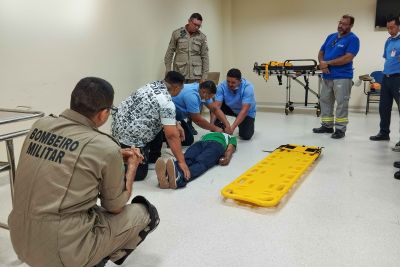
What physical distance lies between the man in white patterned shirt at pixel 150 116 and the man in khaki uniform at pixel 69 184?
1330 millimetres

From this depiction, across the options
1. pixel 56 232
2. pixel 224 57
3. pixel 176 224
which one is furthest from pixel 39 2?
pixel 224 57

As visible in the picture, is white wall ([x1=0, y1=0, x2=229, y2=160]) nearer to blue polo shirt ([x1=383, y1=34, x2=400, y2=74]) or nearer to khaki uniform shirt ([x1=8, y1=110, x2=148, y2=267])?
khaki uniform shirt ([x1=8, y1=110, x2=148, y2=267])

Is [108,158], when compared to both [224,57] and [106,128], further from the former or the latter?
[224,57]

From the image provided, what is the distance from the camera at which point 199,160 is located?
330 centimetres

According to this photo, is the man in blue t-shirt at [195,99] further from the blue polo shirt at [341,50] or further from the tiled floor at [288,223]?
the blue polo shirt at [341,50]

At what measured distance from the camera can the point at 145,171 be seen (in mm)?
3254

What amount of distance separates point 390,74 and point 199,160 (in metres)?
2.44

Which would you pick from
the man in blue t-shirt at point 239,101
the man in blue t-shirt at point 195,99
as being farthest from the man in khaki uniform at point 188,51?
the man in blue t-shirt at point 195,99

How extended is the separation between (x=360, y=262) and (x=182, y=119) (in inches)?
99.0

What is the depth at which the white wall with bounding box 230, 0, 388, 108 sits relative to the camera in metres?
6.64

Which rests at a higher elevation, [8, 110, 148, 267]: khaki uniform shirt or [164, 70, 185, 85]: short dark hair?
[164, 70, 185, 85]: short dark hair

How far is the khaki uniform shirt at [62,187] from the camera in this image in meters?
1.36

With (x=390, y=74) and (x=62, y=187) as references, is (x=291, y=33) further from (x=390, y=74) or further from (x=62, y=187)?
(x=62, y=187)

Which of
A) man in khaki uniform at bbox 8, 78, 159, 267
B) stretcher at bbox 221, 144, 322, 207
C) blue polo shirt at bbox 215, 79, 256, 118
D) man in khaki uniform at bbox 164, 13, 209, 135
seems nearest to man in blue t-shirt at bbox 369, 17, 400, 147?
stretcher at bbox 221, 144, 322, 207
